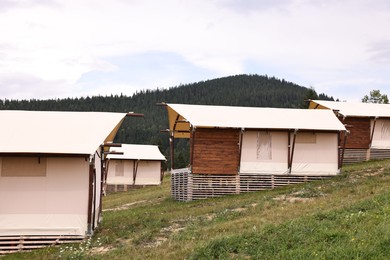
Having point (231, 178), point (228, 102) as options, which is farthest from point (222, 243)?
point (228, 102)

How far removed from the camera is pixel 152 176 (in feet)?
165

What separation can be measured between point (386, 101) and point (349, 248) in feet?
197

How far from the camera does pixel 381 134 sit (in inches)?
1447

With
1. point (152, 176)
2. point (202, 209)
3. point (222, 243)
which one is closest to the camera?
point (222, 243)

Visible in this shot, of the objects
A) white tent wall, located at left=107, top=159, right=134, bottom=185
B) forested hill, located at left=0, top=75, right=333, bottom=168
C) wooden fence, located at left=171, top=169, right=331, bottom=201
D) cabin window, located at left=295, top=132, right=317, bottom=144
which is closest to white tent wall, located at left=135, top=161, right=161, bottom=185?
white tent wall, located at left=107, top=159, right=134, bottom=185

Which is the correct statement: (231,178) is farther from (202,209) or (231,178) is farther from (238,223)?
(238,223)

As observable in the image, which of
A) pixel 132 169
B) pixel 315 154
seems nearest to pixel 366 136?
pixel 315 154

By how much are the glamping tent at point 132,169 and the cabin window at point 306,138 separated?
2367 centimetres

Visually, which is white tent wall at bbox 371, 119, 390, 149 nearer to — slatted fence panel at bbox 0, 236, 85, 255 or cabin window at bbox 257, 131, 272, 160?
cabin window at bbox 257, 131, 272, 160

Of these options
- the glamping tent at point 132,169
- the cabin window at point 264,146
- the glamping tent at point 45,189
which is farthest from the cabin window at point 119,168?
the glamping tent at point 45,189

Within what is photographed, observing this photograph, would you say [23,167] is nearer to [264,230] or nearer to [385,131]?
[264,230]

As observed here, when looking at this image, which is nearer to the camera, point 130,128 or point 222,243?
point 222,243

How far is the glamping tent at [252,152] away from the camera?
1054 inches

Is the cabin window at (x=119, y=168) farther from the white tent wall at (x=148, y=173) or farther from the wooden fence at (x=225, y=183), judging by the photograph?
the wooden fence at (x=225, y=183)
